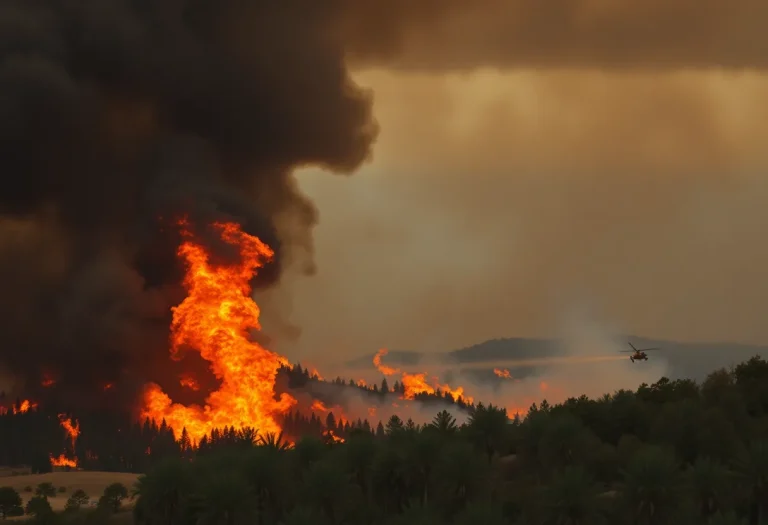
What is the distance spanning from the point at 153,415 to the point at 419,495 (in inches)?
4467

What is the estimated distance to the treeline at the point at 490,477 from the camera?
81.5 m

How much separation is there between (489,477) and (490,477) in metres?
0.78

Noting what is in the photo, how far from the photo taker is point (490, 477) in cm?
9375

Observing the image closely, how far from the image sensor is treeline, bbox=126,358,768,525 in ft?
267

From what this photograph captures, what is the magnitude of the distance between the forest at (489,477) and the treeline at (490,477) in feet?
0.35

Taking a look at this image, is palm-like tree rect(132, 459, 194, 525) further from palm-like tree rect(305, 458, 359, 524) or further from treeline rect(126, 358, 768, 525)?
palm-like tree rect(305, 458, 359, 524)

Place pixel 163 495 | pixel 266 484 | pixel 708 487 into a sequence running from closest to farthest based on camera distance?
pixel 708 487 < pixel 163 495 < pixel 266 484

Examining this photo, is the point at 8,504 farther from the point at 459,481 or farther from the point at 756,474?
the point at 756,474

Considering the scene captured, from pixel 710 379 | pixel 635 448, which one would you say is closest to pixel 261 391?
pixel 710 379

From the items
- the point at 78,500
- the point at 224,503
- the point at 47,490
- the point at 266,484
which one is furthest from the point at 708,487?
the point at 47,490

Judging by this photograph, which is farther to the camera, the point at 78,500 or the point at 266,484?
the point at 78,500

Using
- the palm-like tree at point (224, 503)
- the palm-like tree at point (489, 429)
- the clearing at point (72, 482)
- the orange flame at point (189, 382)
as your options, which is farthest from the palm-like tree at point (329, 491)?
the orange flame at point (189, 382)

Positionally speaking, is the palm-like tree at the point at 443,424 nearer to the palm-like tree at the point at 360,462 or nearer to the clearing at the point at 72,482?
the palm-like tree at the point at 360,462

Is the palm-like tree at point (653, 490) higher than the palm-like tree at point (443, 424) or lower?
lower
